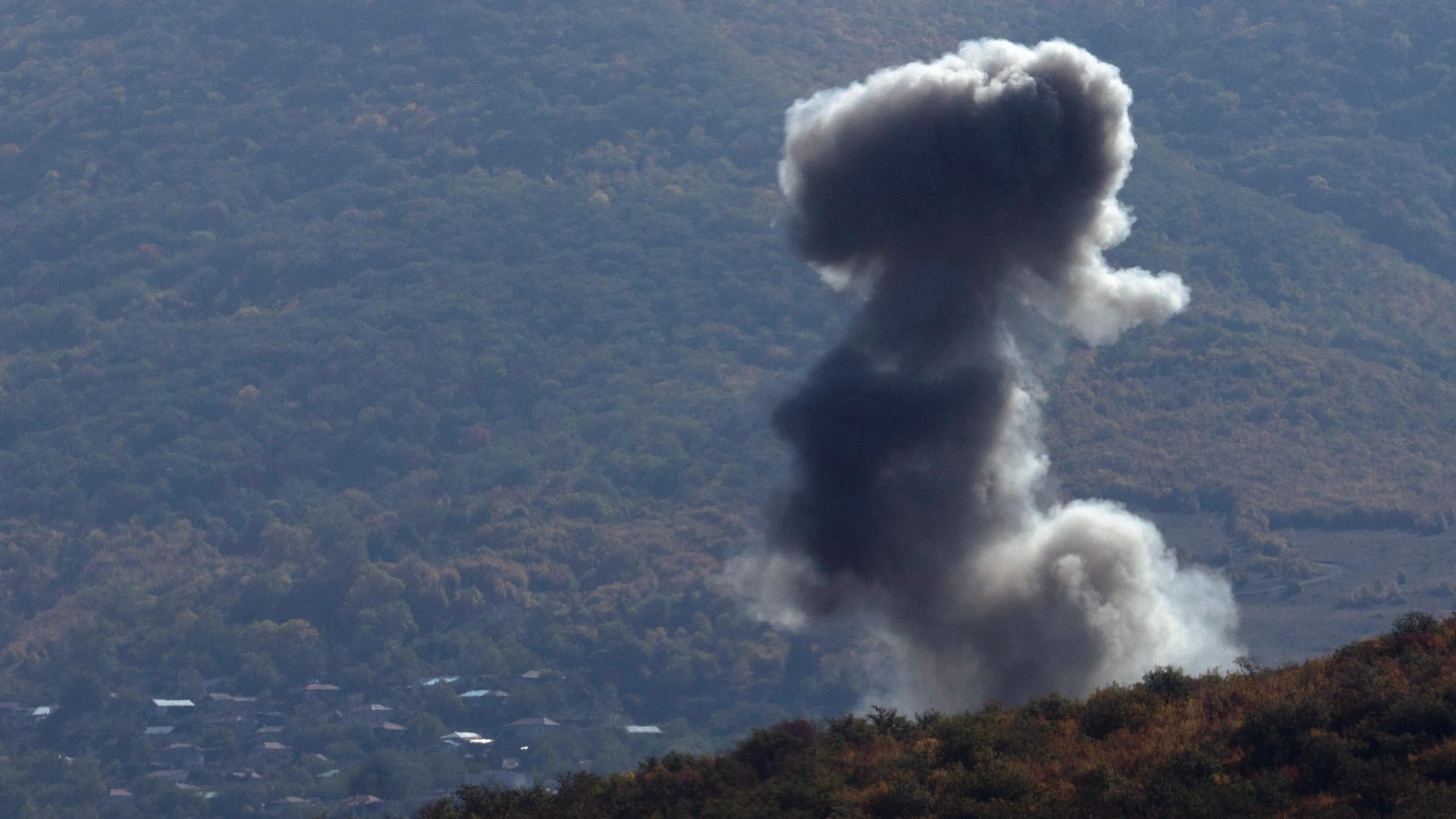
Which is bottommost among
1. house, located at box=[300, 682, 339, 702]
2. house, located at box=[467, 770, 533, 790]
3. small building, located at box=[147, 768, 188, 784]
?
house, located at box=[467, 770, 533, 790]

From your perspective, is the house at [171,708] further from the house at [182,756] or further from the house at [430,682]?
the house at [430,682]

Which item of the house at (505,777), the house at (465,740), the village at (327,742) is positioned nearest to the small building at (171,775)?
the village at (327,742)

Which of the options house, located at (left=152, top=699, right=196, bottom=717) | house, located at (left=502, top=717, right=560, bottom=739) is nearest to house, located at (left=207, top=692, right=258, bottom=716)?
house, located at (left=152, top=699, right=196, bottom=717)

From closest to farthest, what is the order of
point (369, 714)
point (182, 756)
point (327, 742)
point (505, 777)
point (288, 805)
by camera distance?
point (288, 805) → point (505, 777) → point (182, 756) → point (327, 742) → point (369, 714)

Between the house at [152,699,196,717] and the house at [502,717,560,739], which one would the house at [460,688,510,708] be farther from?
the house at [152,699,196,717]

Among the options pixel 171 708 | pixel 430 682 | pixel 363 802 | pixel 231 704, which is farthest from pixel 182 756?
pixel 363 802

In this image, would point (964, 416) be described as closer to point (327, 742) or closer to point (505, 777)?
point (505, 777)
